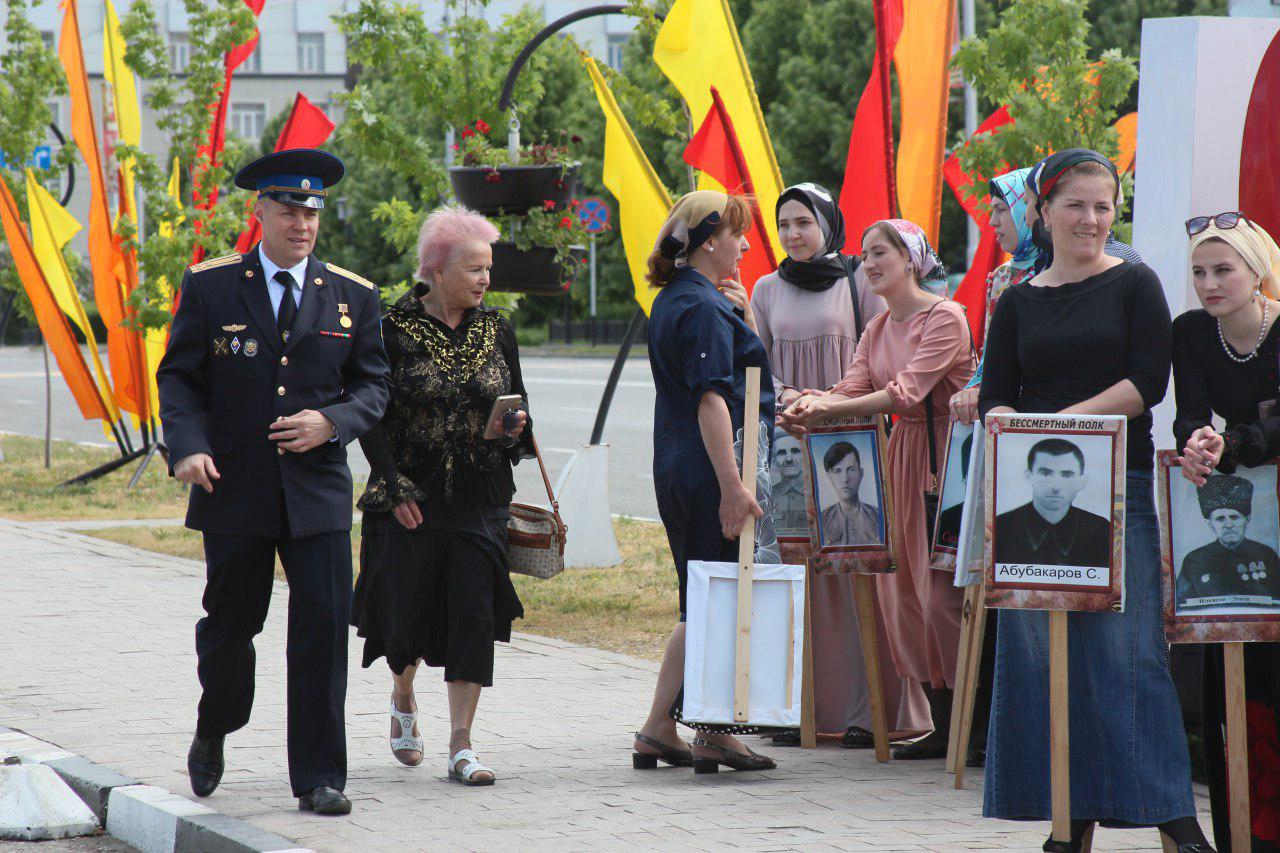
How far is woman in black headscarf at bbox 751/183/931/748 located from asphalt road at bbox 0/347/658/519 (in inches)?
304

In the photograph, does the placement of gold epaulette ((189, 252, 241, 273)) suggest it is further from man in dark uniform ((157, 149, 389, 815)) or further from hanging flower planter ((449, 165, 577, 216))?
hanging flower planter ((449, 165, 577, 216))

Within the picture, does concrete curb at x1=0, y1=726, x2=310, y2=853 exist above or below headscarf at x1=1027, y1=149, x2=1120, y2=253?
below

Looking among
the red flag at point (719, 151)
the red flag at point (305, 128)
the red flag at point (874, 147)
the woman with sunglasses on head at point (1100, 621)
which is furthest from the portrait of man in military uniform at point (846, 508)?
the red flag at point (305, 128)

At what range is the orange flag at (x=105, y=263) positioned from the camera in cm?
1567

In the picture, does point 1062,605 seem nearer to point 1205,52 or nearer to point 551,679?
point 1205,52

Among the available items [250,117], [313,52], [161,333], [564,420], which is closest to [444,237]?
[161,333]

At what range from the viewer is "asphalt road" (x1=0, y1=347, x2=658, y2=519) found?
16.1 metres

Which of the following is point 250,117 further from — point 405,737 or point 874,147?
point 405,737

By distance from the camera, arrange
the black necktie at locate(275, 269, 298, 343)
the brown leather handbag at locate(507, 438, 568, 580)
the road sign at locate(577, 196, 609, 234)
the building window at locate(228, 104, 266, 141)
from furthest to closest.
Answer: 1. the building window at locate(228, 104, 266, 141)
2. the road sign at locate(577, 196, 609, 234)
3. the brown leather handbag at locate(507, 438, 568, 580)
4. the black necktie at locate(275, 269, 298, 343)

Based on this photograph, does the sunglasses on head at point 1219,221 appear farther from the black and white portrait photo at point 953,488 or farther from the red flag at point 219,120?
the red flag at point 219,120

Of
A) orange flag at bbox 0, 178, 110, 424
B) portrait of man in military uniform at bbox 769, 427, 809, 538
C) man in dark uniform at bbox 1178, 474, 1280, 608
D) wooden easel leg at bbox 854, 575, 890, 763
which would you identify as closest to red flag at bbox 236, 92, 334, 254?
orange flag at bbox 0, 178, 110, 424

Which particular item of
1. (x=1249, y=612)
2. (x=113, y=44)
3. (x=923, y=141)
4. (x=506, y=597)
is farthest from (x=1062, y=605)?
(x=113, y=44)

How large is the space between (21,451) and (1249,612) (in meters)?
17.9

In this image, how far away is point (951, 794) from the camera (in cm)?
534
